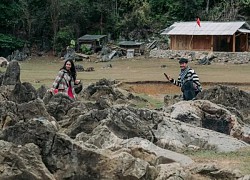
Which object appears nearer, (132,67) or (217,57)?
(132,67)

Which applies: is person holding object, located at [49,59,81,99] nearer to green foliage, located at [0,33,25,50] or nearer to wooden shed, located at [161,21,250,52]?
wooden shed, located at [161,21,250,52]

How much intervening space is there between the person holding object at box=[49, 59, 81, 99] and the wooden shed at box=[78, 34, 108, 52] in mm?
42354

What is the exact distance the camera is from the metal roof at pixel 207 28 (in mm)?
50906

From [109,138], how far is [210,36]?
43922 mm

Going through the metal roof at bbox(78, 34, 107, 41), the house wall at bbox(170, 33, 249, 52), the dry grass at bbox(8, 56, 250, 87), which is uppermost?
the metal roof at bbox(78, 34, 107, 41)

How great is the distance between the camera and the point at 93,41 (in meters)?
57.9

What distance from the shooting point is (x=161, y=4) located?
63.5m

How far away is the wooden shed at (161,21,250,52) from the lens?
5156cm

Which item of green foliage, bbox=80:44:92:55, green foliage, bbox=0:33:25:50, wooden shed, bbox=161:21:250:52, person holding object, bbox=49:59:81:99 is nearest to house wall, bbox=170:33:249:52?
wooden shed, bbox=161:21:250:52

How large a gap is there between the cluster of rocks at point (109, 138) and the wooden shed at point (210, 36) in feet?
117

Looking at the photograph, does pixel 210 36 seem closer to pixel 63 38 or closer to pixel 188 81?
pixel 63 38

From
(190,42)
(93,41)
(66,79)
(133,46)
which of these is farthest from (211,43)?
(66,79)

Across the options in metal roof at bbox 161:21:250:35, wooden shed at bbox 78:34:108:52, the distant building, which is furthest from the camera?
wooden shed at bbox 78:34:108:52

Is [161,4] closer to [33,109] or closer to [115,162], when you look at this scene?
[33,109]
